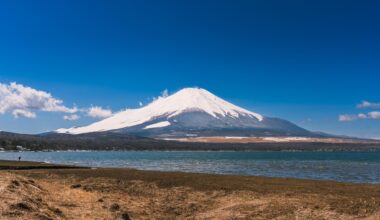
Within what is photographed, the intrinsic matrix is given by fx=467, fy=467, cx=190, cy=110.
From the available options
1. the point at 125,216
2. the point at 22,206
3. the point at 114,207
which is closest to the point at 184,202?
the point at 114,207

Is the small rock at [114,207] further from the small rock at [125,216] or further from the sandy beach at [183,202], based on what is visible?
the small rock at [125,216]

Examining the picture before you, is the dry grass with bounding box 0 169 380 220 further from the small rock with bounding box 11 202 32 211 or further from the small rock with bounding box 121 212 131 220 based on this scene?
the small rock with bounding box 121 212 131 220

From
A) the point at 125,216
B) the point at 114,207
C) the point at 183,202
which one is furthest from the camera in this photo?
the point at 183,202

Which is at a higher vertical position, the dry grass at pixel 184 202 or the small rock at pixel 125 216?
the dry grass at pixel 184 202

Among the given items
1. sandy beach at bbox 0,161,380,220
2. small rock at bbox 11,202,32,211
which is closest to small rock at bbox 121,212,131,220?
sandy beach at bbox 0,161,380,220

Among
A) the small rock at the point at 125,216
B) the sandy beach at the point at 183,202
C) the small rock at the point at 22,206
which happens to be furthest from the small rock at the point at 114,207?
the small rock at the point at 22,206

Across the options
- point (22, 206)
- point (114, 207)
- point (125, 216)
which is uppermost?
point (22, 206)

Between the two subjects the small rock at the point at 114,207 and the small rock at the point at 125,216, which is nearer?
the small rock at the point at 125,216

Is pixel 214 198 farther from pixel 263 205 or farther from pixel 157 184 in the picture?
pixel 157 184

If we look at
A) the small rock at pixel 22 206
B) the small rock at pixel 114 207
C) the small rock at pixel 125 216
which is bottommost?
the small rock at pixel 125 216

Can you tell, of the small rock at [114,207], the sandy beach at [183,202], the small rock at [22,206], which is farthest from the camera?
the small rock at [114,207]

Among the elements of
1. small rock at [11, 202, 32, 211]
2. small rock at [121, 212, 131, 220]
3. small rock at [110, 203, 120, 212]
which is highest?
small rock at [11, 202, 32, 211]

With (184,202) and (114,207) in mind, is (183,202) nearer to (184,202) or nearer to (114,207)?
(184,202)

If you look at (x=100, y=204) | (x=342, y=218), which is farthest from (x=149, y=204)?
(x=342, y=218)
